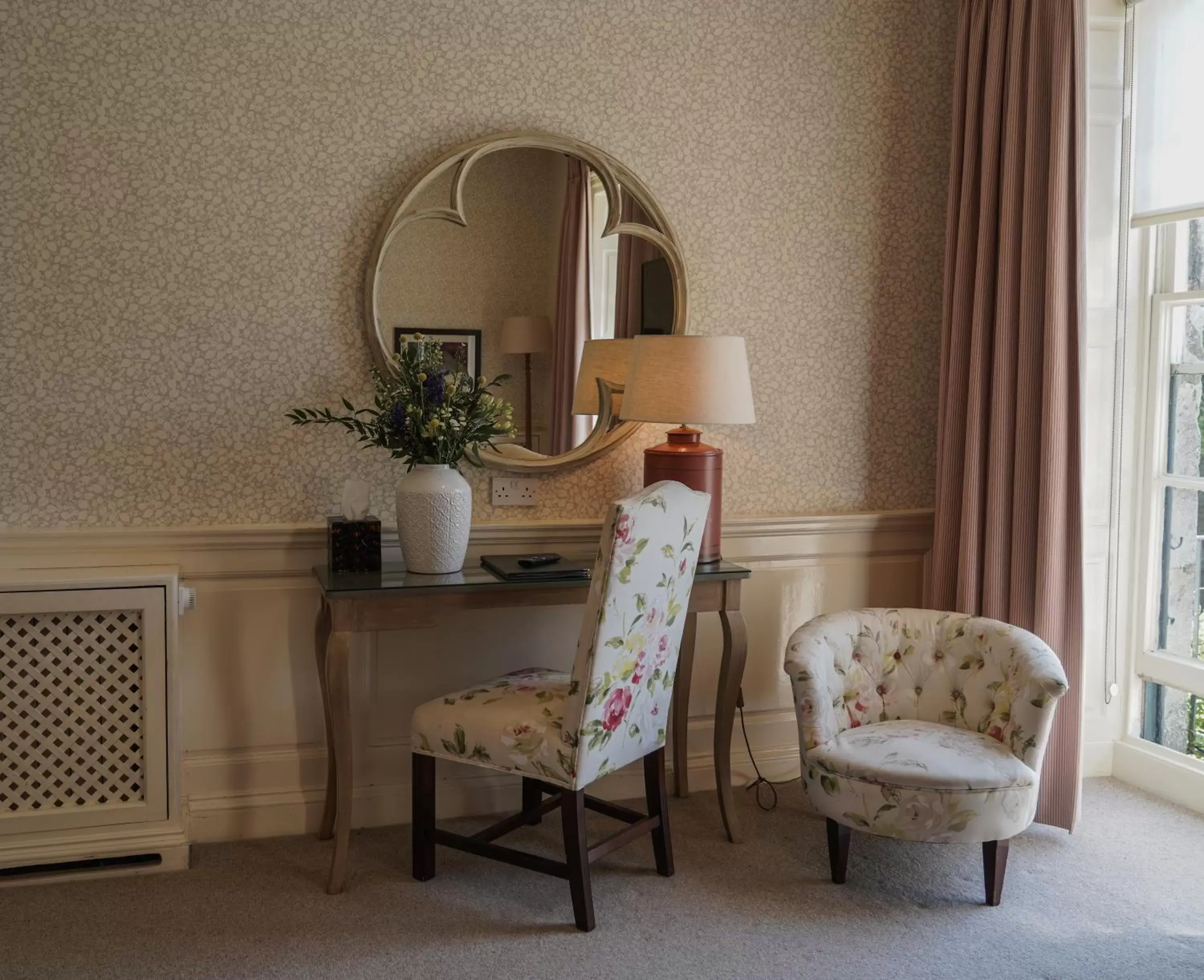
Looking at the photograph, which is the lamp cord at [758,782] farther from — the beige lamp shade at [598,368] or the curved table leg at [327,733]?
the curved table leg at [327,733]

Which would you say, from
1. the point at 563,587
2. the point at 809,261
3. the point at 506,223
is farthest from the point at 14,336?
the point at 809,261

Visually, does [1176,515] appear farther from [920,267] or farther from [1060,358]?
[920,267]

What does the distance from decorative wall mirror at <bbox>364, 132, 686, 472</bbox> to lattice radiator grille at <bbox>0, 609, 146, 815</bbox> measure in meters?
0.99

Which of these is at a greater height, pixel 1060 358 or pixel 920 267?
pixel 920 267

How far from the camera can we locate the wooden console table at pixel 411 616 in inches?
105

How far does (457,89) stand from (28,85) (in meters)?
1.07

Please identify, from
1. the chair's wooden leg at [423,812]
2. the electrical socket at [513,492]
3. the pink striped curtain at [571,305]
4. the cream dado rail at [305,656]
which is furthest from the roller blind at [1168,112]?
the chair's wooden leg at [423,812]

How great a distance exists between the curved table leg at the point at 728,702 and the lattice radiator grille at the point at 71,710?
1.50 metres

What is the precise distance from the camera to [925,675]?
3025 millimetres

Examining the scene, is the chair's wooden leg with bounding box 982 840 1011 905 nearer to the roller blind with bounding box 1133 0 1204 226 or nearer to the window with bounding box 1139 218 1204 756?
the window with bounding box 1139 218 1204 756

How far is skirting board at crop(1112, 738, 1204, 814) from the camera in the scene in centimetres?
327

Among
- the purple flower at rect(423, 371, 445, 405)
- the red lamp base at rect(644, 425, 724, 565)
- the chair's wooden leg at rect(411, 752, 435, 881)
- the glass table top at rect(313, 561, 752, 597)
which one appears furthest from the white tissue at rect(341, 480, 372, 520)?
the red lamp base at rect(644, 425, 724, 565)

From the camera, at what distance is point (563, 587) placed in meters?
2.83

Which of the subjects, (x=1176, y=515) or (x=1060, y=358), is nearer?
(x=1060, y=358)
